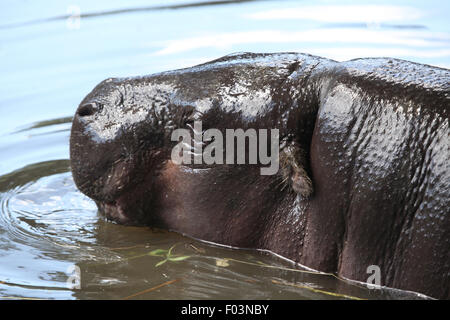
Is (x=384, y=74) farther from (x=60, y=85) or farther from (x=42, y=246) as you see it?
(x=60, y=85)

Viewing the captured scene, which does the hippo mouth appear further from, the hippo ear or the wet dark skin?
the hippo ear

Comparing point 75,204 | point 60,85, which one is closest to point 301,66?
point 75,204

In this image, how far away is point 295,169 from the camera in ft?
13.9

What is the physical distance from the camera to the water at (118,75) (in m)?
4.54

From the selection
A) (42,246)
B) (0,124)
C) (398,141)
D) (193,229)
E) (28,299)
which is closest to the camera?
(398,141)

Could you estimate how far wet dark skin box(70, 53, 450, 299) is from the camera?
3.91 meters

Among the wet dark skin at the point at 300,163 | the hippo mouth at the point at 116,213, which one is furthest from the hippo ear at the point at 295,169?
the hippo mouth at the point at 116,213

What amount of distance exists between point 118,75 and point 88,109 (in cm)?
410

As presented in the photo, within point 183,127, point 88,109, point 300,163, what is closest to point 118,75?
point 88,109

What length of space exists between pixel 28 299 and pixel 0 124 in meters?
3.78

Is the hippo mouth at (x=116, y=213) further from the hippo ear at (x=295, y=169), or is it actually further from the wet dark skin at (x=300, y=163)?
the hippo ear at (x=295, y=169)

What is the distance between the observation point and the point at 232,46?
9422 millimetres

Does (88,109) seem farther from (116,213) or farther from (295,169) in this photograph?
(295,169)

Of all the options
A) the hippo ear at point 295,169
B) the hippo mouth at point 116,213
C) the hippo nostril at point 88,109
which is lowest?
the hippo mouth at point 116,213
